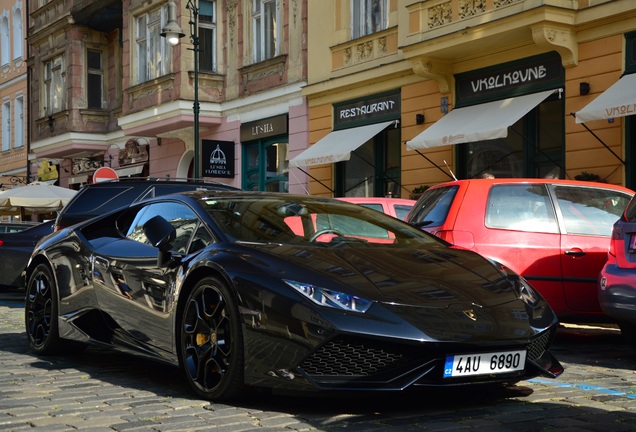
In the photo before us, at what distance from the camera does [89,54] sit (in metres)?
32.8

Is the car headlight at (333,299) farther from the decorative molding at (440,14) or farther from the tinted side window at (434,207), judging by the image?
the decorative molding at (440,14)

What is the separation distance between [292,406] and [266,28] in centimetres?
1969

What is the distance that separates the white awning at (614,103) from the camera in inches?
531

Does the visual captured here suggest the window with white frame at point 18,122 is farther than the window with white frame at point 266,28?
Yes

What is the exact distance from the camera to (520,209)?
28.2 ft

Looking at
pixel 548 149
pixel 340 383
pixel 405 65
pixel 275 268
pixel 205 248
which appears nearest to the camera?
pixel 340 383

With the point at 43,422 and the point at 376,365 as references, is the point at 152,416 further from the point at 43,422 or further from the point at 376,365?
the point at 376,365

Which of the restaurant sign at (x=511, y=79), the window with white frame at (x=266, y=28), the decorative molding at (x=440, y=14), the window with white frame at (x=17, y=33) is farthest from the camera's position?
the window with white frame at (x=17, y=33)

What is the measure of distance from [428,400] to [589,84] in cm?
1105

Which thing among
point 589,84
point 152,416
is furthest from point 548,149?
point 152,416

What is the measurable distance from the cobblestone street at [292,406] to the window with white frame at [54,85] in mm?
28055

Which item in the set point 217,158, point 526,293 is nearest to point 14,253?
point 217,158

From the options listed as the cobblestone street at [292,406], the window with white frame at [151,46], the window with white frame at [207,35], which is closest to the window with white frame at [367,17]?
the window with white frame at [207,35]

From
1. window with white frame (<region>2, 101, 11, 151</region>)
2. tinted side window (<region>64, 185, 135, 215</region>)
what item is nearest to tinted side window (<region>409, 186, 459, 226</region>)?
tinted side window (<region>64, 185, 135, 215</region>)
